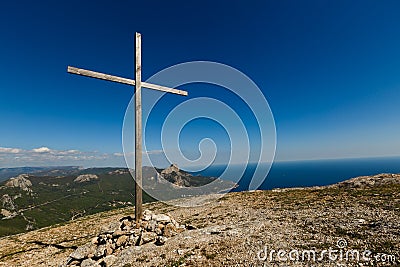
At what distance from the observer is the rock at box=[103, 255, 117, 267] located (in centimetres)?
970

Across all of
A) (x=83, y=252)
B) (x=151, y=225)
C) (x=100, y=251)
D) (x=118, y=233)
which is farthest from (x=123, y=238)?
(x=83, y=252)

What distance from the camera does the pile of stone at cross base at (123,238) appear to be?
10.6 meters

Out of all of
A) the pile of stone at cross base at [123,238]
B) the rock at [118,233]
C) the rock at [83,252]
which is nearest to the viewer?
the pile of stone at cross base at [123,238]

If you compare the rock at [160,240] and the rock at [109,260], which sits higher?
the rock at [160,240]

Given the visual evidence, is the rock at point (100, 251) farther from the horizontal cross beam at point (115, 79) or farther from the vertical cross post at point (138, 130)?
the horizontal cross beam at point (115, 79)

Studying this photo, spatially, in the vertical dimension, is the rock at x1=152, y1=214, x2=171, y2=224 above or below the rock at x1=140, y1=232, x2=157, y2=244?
above

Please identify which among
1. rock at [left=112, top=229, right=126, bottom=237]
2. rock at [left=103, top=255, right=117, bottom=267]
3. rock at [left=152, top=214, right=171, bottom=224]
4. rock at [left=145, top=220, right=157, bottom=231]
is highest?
rock at [left=152, top=214, right=171, bottom=224]

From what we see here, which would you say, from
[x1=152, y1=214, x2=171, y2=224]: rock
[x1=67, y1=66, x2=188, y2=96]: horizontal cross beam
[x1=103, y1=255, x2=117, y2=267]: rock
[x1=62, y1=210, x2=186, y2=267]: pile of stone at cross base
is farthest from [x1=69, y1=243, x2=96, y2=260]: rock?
[x1=67, y1=66, x2=188, y2=96]: horizontal cross beam

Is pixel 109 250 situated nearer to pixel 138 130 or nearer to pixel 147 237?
pixel 147 237

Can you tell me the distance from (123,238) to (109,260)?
135cm

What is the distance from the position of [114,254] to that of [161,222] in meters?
2.76

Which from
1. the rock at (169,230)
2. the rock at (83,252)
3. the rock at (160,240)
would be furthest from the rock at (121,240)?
the rock at (169,230)

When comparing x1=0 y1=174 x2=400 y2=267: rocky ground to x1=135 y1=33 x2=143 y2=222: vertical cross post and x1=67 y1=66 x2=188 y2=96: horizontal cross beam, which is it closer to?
x1=135 y1=33 x2=143 y2=222: vertical cross post

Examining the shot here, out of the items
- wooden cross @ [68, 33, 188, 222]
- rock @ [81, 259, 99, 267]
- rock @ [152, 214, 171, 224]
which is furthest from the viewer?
rock @ [152, 214, 171, 224]
